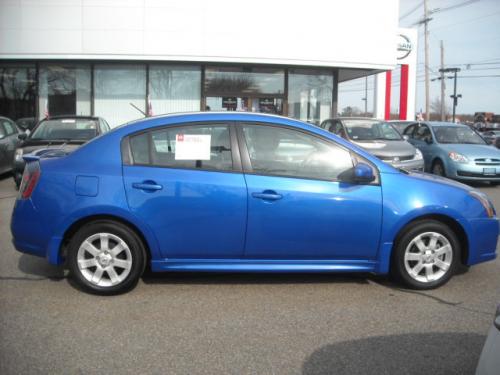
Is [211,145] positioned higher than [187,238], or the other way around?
[211,145]

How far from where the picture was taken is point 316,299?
14.3 feet

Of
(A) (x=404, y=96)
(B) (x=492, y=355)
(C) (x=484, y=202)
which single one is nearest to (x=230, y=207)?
(C) (x=484, y=202)

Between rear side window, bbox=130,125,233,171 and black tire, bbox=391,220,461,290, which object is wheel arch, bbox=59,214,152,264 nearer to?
rear side window, bbox=130,125,233,171

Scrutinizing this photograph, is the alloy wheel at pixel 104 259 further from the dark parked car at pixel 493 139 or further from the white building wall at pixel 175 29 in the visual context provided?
the dark parked car at pixel 493 139

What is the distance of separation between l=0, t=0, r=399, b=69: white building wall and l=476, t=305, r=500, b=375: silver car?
49.2ft

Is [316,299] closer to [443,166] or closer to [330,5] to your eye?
[443,166]

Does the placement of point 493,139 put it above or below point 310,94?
below

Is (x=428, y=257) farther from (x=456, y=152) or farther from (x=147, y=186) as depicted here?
(x=456, y=152)

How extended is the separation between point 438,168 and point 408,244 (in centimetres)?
854

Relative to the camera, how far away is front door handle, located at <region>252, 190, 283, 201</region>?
14.0 feet

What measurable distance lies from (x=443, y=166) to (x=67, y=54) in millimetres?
11815

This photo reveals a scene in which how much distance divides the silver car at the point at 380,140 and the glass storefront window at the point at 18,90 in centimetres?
→ 1062

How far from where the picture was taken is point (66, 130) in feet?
33.6

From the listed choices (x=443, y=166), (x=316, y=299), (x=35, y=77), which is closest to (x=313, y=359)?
(x=316, y=299)
